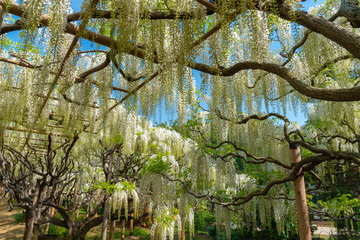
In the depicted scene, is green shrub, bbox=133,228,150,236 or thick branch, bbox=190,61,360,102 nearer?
thick branch, bbox=190,61,360,102

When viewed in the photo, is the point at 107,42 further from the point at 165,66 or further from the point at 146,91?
the point at 146,91

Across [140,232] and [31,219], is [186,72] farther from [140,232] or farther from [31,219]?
[140,232]

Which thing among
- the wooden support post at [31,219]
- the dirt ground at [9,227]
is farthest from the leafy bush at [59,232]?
the wooden support post at [31,219]

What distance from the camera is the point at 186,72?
2695 millimetres

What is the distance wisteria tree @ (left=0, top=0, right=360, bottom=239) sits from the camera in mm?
1715

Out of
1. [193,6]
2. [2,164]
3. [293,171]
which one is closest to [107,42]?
[193,6]

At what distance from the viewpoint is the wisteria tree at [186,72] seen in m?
1.71

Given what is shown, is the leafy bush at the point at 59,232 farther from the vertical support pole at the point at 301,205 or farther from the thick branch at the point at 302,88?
the thick branch at the point at 302,88

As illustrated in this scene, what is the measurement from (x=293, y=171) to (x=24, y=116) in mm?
4994

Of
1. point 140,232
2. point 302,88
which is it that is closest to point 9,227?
point 140,232

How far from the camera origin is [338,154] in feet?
7.85

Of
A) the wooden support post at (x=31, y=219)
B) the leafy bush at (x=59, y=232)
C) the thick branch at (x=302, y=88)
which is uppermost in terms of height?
the thick branch at (x=302, y=88)

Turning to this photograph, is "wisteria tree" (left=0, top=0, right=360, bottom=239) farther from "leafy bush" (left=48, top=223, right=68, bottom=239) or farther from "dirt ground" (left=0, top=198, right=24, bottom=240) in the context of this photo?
"dirt ground" (left=0, top=198, right=24, bottom=240)

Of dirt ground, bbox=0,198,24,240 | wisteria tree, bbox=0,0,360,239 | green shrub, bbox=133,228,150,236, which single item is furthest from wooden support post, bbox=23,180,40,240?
green shrub, bbox=133,228,150,236
